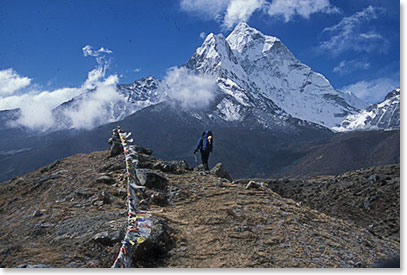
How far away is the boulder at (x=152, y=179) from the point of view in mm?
7027

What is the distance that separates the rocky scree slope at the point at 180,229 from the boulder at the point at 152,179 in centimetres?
2

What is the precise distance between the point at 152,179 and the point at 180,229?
2238 mm

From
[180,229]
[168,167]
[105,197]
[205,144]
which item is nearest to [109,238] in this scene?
[180,229]

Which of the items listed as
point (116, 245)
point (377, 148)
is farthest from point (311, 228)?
point (377, 148)

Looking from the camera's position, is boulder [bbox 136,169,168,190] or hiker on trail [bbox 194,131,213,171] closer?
boulder [bbox 136,169,168,190]

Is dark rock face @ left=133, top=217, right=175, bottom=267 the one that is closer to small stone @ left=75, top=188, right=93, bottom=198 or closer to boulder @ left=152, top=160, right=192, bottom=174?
small stone @ left=75, top=188, right=93, bottom=198

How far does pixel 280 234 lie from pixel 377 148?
454 ft

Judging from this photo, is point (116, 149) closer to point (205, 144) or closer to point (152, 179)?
point (205, 144)

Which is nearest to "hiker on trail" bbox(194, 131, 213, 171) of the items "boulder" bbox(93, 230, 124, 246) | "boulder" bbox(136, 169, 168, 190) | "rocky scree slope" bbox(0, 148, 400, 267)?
"rocky scree slope" bbox(0, 148, 400, 267)

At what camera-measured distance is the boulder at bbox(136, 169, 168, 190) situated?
703cm

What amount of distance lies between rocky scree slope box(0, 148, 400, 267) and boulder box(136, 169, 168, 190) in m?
0.02

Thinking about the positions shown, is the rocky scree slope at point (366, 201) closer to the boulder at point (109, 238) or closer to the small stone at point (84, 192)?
the boulder at point (109, 238)

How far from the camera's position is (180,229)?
508 cm

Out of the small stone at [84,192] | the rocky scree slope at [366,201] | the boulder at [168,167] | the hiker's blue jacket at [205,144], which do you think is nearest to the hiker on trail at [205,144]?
the hiker's blue jacket at [205,144]
